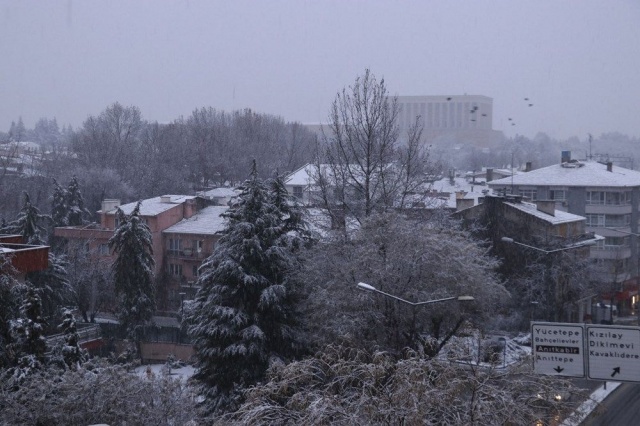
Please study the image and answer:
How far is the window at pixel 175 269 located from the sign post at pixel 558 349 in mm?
29002

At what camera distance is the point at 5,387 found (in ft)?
37.1

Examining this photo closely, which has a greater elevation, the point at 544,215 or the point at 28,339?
the point at 544,215

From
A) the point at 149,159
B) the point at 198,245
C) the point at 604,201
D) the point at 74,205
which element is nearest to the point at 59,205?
the point at 74,205

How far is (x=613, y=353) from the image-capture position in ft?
30.0

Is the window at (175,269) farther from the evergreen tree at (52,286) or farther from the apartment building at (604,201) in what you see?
the apartment building at (604,201)

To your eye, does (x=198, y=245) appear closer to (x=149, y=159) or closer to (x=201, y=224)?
(x=201, y=224)

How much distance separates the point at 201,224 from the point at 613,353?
2975 cm

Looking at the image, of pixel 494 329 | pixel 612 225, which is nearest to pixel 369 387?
pixel 494 329

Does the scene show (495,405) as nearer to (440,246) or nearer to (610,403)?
(440,246)

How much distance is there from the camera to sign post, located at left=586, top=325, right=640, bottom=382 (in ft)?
29.7

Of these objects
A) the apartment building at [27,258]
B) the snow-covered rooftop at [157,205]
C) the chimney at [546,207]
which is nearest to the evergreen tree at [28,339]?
the apartment building at [27,258]

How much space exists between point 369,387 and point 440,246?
1082 cm

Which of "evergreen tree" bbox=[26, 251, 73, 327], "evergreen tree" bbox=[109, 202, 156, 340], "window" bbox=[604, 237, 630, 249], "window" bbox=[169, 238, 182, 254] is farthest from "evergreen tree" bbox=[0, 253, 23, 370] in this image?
"window" bbox=[604, 237, 630, 249]

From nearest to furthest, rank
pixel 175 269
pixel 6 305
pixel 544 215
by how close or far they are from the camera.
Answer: pixel 6 305 < pixel 544 215 < pixel 175 269
